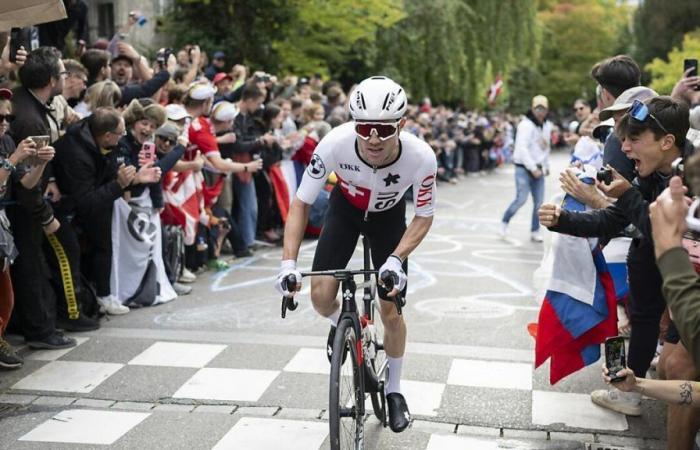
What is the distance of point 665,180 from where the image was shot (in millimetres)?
4922

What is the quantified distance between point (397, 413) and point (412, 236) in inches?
41.3

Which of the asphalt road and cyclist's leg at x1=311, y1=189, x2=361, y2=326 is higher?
cyclist's leg at x1=311, y1=189, x2=361, y2=326

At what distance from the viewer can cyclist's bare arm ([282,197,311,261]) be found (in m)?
4.88

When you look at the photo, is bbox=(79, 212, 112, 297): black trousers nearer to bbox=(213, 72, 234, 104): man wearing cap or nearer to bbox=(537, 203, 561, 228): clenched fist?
bbox=(537, 203, 561, 228): clenched fist

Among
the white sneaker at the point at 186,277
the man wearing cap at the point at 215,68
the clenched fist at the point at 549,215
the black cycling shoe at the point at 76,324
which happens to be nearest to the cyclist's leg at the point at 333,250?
the clenched fist at the point at 549,215

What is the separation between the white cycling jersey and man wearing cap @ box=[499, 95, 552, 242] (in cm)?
845

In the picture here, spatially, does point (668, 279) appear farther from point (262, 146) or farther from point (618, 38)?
point (618, 38)

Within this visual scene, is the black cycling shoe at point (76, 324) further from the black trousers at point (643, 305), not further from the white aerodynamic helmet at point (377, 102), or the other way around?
the black trousers at point (643, 305)

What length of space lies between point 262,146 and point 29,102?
4.63 metres

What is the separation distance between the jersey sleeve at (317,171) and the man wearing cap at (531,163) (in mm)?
8644

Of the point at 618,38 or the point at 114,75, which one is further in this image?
the point at 618,38

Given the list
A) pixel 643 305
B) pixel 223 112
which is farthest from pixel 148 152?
pixel 643 305

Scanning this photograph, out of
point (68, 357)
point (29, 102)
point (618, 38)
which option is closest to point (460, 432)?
point (68, 357)

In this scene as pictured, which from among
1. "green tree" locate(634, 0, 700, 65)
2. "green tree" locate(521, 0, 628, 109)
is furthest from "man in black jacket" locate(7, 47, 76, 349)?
"green tree" locate(521, 0, 628, 109)
